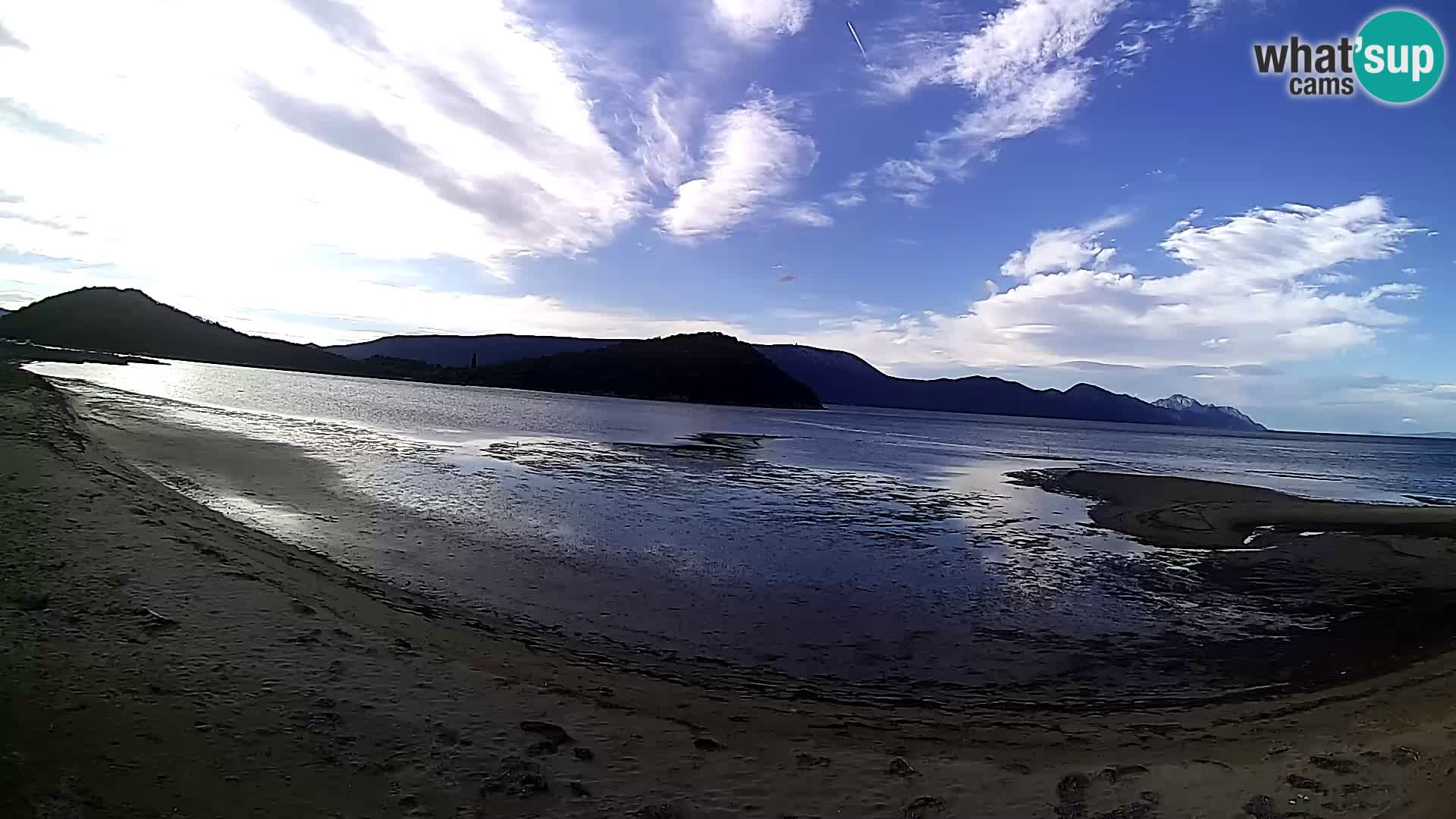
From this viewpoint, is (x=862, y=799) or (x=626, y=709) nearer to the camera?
(x=862, y=799)

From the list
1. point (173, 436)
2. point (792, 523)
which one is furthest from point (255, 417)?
point (792, 523)

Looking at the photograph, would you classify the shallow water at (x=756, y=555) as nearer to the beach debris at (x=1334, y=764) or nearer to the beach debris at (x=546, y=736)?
the beach debris at (x=1334, y=764)

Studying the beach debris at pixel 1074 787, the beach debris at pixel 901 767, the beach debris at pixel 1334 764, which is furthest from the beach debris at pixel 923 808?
the beach debris at pixel 1334 764

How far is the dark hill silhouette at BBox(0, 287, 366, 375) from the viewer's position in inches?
6275

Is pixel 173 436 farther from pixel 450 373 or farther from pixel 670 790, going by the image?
pixel 450 373

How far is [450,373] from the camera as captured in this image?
194875 millimetres

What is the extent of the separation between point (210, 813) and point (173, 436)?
28002 mm

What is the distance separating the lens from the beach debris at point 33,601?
7.32 meters

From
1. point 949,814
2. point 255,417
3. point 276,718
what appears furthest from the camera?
point 255,417

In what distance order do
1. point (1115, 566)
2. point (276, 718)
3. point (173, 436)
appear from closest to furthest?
1. point (276, 718)
2. point (1115, 566)
3. point (173, 436)

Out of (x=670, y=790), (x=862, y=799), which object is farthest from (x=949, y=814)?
(x=670, y=790)

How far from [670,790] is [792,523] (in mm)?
14475

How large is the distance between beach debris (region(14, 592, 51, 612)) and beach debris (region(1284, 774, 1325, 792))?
1124 cm

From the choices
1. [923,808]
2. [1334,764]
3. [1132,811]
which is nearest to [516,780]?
[923,808]
